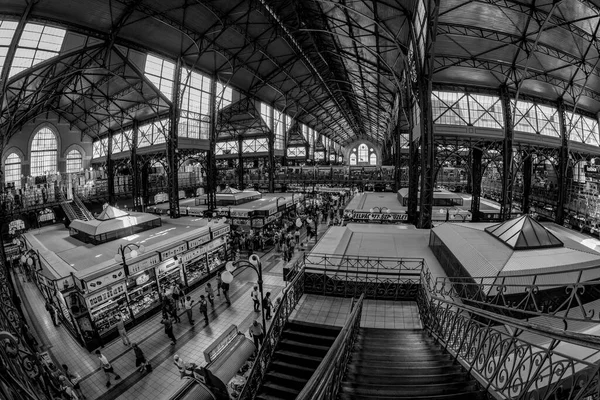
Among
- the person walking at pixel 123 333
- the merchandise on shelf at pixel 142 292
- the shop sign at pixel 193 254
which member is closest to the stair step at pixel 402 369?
the person walking at pixel 123 333

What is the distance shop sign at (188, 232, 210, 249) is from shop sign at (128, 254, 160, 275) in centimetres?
227

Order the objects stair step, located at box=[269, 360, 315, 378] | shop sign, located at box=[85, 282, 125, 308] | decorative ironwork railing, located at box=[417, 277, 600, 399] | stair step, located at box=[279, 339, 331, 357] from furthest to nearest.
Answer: shop sign, located at box=[85, 282, 125, 308], stair step, located at box=[279, 339, 331, 357], stair step, located at box=[269, 360, 315, 378], decorative ironwork railing, located at box=[417, 277, 600, 399]

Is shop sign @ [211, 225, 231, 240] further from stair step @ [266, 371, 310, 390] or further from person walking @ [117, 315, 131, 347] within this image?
stair step @ [266, 371, 310, 390]

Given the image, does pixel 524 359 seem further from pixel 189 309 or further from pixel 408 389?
pixel 189 309

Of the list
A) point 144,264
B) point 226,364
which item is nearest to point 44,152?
point 144,264

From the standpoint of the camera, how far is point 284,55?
26.6m

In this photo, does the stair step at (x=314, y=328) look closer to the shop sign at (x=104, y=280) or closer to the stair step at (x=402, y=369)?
the stair step at (x=402, y=369)

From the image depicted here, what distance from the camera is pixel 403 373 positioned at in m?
4.56

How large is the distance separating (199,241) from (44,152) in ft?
107

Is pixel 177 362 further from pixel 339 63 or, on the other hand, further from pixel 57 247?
pixel 339 63

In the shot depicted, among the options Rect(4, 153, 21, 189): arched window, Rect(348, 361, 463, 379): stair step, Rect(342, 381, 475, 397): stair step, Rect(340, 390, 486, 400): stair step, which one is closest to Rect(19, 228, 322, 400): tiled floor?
Rect(348, 361, 463, 379): stair step

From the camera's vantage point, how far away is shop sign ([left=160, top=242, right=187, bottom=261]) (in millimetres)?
13550

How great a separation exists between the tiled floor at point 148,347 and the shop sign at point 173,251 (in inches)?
104

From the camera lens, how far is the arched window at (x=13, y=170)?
3058 cm
